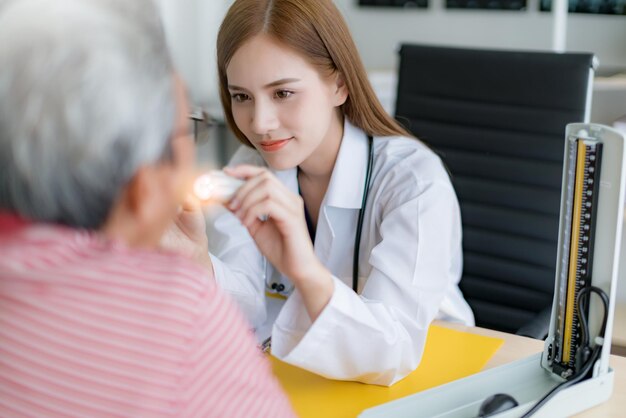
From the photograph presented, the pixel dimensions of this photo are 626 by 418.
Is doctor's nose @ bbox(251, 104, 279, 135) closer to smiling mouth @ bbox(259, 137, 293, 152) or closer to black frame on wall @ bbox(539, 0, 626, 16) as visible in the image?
smiling mouth @ bbox(259, 137, 293, 152)

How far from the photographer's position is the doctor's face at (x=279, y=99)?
146 centimetres

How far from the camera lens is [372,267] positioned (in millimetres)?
1448

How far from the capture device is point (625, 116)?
251 cm

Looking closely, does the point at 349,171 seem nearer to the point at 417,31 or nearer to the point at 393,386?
the point at 393,386

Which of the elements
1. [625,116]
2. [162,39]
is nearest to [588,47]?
[625,116]

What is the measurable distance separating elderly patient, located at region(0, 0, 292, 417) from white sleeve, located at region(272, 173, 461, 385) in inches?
19.2

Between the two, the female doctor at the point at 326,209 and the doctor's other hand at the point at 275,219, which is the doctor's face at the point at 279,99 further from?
the doctor's other hand at the point at 275,219

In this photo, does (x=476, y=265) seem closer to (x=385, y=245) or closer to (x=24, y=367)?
(x=385, y=245)

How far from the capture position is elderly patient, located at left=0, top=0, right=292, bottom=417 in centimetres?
64

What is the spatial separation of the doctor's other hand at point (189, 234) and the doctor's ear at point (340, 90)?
37 centimetres

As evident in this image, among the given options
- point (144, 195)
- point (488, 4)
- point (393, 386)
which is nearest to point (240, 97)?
point (393, 386)

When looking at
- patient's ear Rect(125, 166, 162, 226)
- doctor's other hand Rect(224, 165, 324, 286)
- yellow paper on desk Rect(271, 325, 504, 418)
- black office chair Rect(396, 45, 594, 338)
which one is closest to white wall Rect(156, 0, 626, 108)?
black office chair Rect(396, 45, 594, 338)

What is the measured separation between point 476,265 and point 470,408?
2.79ft

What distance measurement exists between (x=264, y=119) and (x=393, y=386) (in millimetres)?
513
